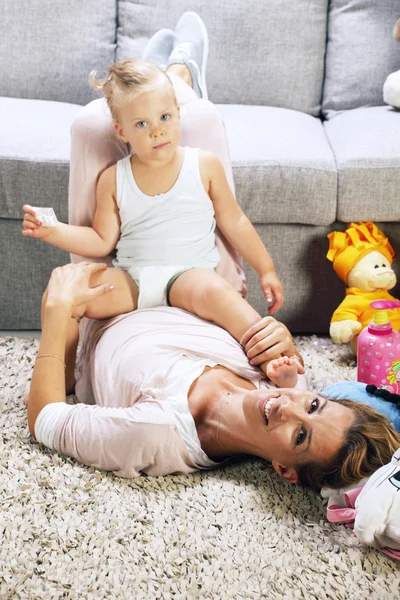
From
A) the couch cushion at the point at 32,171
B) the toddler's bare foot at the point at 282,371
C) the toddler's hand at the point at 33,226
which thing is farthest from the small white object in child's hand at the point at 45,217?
the toddler's bare foot at the point at 282,371

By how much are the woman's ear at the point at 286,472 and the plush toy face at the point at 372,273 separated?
0.78m

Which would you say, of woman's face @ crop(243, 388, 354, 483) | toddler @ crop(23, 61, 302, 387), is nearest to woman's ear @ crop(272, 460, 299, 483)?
woman's face @ crop(243, 388, 354, 483)

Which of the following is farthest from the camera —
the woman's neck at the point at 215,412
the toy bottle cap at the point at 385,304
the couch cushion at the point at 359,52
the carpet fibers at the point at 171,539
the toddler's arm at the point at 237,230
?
the couch cushion at the point at 359,52

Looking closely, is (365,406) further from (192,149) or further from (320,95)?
(320,95)

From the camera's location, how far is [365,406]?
60.0 inches

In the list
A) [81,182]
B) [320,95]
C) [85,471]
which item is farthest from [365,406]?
[320,95]

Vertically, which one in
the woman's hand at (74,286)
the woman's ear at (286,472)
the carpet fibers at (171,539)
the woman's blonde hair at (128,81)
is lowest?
the carpet fibers at (171,539)

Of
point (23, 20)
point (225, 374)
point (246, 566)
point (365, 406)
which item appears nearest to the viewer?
point (246, 566)

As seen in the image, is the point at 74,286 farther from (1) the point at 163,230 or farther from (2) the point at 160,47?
(2) the point at 160,47

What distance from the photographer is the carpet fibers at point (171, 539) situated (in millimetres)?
1339

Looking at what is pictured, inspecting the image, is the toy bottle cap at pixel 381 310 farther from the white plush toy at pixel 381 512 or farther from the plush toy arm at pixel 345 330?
the white plush toy at pixel 381 512

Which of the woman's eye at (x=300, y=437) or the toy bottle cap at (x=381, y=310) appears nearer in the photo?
the woman's eye at (x=300, y=437)

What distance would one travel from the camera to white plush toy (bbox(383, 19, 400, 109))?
2555mm

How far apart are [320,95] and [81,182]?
122cm
